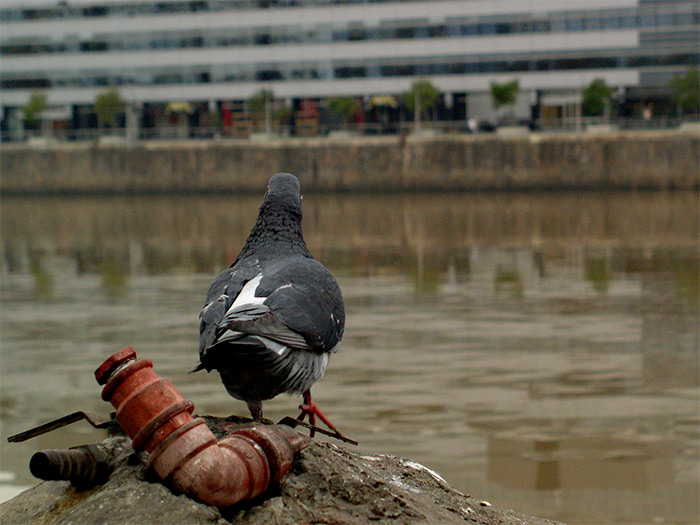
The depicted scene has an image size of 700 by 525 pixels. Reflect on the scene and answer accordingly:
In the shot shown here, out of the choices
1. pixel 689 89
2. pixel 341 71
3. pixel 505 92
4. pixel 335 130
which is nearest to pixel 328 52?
pixel 341 71

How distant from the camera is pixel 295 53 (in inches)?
3093

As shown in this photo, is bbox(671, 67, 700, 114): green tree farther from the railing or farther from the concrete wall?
the concrete wall

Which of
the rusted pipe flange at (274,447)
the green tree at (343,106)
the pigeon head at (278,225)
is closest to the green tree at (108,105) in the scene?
the green tree at (343,106)

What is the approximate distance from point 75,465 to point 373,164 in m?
56.5

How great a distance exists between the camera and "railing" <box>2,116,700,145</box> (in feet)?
203

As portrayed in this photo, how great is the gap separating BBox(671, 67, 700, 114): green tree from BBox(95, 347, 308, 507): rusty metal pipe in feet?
220

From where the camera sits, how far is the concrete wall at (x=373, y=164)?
56.0 meters

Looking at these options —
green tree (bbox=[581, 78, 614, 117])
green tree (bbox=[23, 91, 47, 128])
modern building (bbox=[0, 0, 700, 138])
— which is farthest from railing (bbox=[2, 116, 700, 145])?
modern building (bbox=[0, 0, 700, 138])

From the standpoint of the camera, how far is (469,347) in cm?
1360

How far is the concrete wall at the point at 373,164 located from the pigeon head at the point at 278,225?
5353 centimetres

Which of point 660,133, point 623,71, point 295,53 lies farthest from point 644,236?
Result: point 295,53

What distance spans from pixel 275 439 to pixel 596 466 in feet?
16.4

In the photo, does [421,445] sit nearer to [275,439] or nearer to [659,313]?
[275,439]

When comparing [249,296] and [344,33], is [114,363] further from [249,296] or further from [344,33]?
[344,33]
